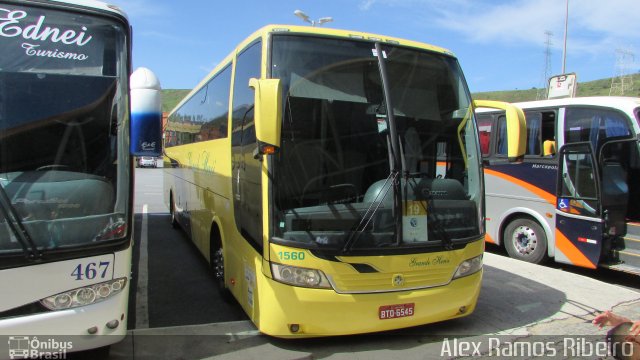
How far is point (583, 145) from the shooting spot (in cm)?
718

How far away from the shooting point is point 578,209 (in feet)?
23.5

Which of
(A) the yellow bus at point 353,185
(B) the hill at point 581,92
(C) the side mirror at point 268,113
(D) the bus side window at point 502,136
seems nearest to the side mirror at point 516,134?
(A) the yellow bus at point 353,185

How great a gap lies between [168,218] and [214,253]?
6.99 m

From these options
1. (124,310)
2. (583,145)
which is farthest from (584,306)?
(124,310)

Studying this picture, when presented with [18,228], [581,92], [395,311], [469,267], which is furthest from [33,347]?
[581,92]

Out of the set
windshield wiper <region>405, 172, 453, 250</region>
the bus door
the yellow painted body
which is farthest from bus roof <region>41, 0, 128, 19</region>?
the bus door

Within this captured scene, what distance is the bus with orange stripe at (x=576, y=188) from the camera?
6.93 meters

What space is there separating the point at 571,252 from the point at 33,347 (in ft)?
23.7

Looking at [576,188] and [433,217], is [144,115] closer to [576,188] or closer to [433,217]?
[433,217]

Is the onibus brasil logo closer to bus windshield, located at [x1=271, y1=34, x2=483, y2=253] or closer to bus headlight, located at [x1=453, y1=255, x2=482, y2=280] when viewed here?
bus windshield, located at [x1=271, y1=34, x2=483, y2=253]

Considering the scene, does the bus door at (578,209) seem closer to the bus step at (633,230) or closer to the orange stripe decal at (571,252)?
the orange stripe decal at (571,252)

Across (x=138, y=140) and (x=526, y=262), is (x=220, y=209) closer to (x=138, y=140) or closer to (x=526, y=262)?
(x=138, y=140)

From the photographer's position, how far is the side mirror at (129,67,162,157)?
362 centimetres

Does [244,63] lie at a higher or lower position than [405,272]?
higher
